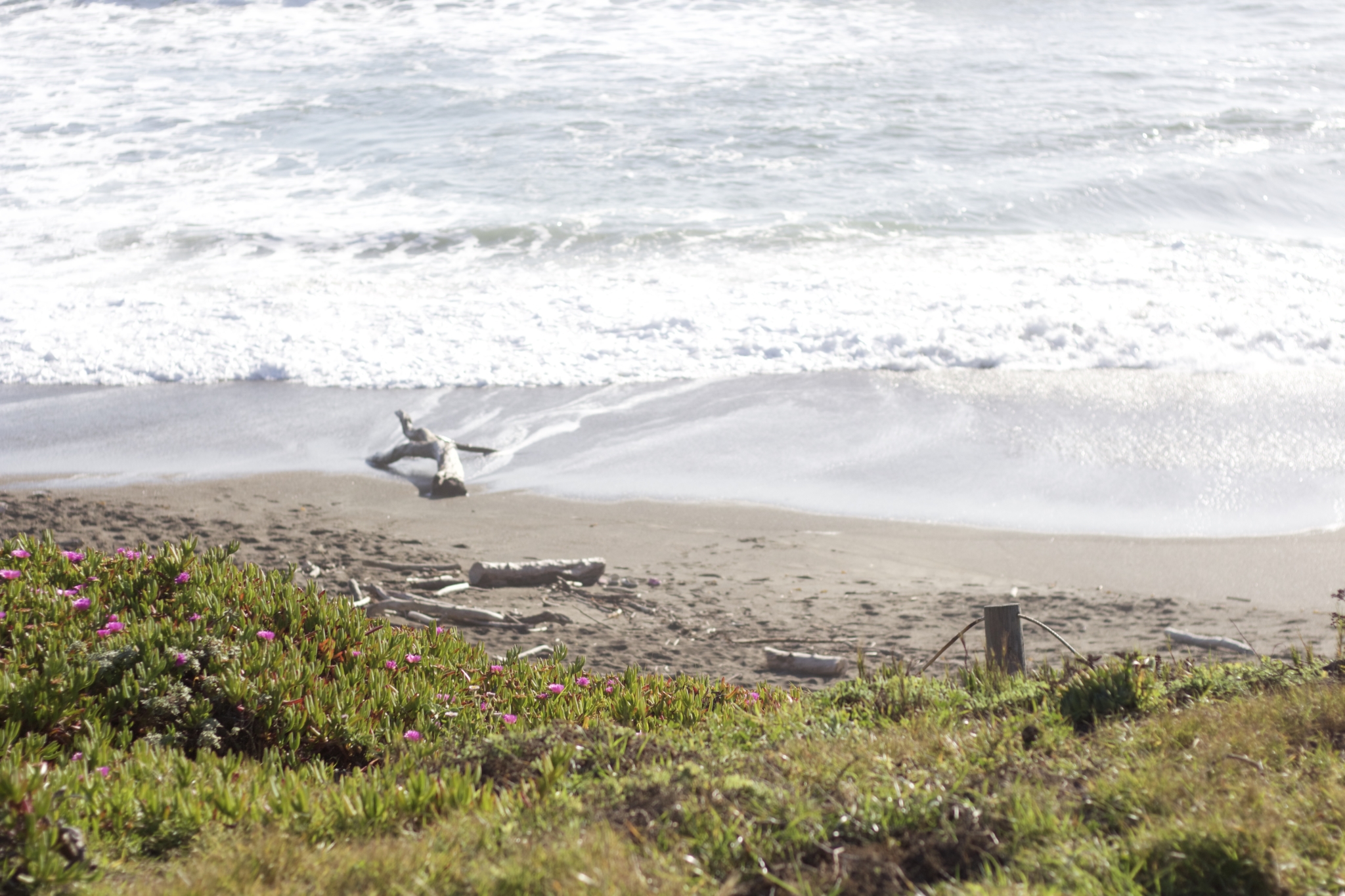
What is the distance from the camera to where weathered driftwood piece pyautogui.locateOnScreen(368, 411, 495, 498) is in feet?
28.2

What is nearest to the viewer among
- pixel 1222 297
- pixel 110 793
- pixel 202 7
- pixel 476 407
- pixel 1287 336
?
pixel 110 793

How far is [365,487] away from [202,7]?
2917 cm

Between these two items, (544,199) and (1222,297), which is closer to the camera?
(1222,297)

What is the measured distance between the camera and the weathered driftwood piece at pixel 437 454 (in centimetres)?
861

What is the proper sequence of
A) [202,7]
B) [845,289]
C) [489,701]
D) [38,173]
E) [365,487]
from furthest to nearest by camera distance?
[202,7]
[38,173]
[845,289]
[365,487]
[489,701]

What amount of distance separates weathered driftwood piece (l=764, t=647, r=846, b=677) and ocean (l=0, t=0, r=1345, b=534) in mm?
2793

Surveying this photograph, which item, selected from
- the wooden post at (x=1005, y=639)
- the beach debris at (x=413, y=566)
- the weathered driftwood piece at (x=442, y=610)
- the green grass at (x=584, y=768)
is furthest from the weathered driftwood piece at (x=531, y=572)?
the wooden post at (x=1005, y=639)

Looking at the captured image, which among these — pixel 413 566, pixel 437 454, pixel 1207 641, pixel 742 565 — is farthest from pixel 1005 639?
pixel 437 454

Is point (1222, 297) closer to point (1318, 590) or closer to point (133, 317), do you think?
point (1318, 590)

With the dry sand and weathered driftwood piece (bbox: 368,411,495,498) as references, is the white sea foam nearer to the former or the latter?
weathered driftwood piece (bbox: 368,411,495,498)

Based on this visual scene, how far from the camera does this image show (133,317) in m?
13.6

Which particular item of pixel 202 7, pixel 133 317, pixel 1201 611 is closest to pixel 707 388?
pixel 1201 611

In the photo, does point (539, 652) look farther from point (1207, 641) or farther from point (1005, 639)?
point (1207, 641)

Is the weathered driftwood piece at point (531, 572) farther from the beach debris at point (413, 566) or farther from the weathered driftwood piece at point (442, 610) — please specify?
the weathered driftwood piece at point (442, 610)
